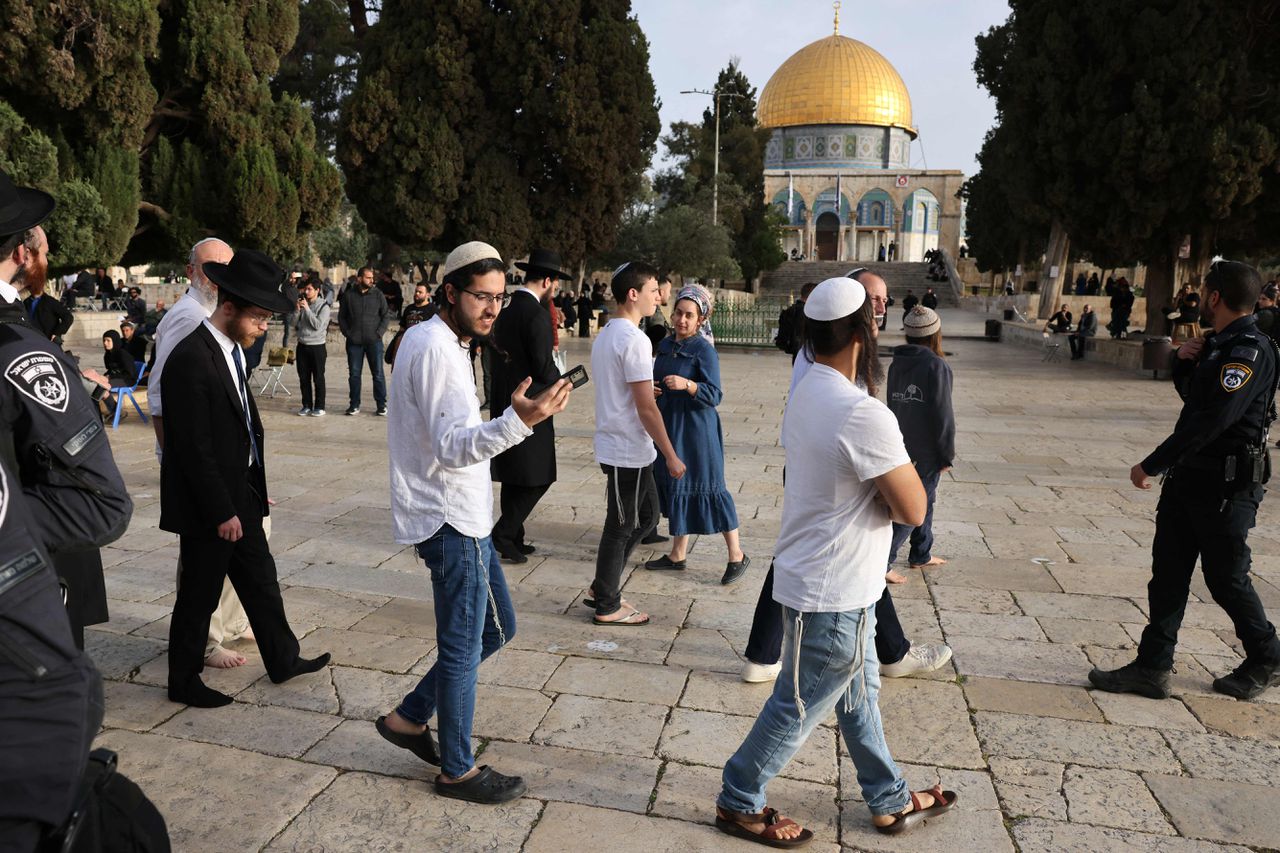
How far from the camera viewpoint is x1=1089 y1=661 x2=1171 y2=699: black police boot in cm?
391

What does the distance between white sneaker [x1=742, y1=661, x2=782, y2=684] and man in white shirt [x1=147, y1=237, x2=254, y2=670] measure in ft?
7.08

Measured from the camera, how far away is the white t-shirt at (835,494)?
2.46 metres

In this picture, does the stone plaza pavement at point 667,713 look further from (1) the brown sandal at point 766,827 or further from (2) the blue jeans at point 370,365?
(2) the blue jeans at point 370,365

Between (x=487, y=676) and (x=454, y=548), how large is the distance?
1.44 m

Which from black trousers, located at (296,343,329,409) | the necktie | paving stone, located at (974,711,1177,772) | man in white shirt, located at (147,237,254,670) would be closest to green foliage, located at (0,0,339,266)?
black trousers, located at (296,343,329,409)

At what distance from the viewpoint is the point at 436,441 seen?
271cm

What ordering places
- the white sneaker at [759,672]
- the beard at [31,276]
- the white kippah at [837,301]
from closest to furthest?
1. the beard at [31,276]
2. the white kippah at [837,301]
3. the white sneaker at [759,672]

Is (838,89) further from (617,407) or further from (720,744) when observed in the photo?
(720,744)

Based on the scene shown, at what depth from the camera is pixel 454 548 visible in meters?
2.80

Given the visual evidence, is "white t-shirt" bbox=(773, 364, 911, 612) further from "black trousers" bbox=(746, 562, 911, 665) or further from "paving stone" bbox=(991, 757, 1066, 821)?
"black trousers" bbox=(746, 562, 911, 665)

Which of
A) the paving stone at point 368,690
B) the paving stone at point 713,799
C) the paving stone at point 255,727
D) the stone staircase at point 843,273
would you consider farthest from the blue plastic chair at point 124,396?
the stone staircase at point 843,273

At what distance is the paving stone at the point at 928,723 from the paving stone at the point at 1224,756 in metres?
0.65

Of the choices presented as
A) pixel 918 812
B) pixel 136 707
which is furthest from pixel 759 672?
pixel 136 707

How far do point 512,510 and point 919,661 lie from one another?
2.60 meters
